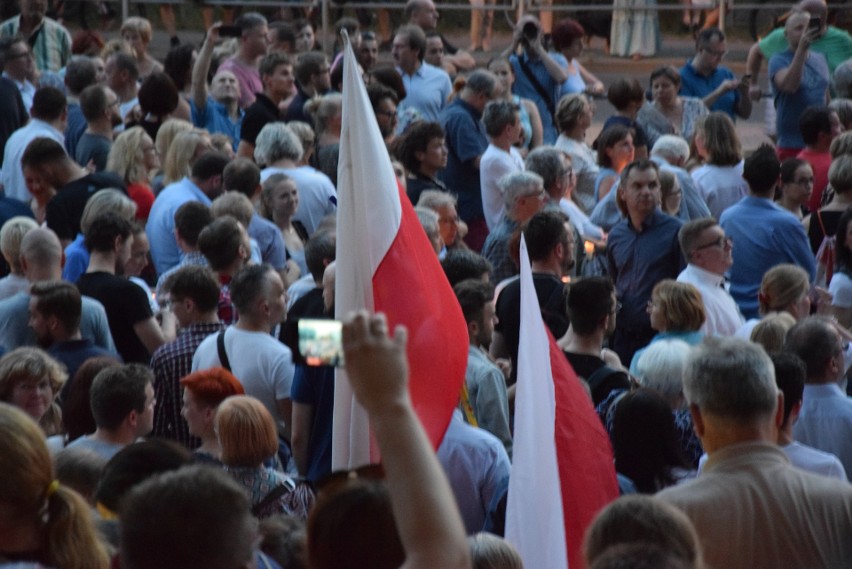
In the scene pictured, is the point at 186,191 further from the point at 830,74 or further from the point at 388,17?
the point at 388,17

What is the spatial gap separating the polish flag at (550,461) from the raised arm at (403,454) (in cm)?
171

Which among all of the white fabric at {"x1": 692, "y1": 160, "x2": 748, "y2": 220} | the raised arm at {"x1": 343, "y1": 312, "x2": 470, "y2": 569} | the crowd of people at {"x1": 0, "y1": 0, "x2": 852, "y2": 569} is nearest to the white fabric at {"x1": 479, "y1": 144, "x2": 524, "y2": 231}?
the crowd of people at {"x1": 0, "y1": 0, "x2": 852, "y2": 569}

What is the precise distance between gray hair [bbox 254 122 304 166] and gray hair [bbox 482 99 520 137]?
1274 mm

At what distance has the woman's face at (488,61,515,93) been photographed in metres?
10.2

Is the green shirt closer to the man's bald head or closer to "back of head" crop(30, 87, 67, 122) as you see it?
"back of head" crop(30, 87, 67, 122)

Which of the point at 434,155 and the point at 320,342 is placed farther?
the point at 434,155

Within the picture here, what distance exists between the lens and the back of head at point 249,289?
5.39 metres

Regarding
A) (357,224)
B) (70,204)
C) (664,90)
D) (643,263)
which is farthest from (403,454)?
(664,90)

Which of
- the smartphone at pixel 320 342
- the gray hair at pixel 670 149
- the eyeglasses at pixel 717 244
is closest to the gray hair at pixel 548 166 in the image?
the gray hair at pixel 670 149

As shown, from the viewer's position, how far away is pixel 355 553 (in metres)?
2.28

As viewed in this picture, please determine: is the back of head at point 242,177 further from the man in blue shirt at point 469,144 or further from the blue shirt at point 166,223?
the man in blue shirt at point 469,144

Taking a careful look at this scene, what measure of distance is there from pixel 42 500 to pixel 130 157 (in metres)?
5.39

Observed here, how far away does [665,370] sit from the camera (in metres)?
4.95

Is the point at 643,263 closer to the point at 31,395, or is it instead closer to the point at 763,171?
→ the point at 763,171
